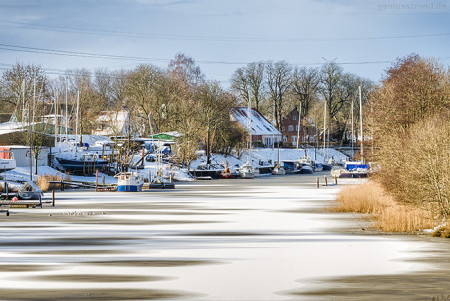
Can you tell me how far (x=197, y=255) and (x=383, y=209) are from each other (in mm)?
12045

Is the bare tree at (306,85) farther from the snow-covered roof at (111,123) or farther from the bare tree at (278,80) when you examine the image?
the snow-covered roof at (111,123)

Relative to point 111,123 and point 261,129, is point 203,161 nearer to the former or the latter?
point 111,123

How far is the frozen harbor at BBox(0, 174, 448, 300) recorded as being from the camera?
13.4m

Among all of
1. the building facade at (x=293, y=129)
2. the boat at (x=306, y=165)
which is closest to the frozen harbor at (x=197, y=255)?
the boat at (x=306, y=165)

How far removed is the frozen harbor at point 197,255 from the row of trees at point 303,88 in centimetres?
8139

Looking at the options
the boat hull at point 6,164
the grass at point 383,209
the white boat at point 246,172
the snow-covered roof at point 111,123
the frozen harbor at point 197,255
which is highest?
the snow-covered roof at point 111,123

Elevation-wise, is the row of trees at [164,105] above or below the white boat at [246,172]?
above

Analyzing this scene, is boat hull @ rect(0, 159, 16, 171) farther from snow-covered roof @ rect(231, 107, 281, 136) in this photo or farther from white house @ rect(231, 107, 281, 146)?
white house @ rect(231, 107, 281, 146)

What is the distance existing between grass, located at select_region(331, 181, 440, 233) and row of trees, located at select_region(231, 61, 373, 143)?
75993 millimetres

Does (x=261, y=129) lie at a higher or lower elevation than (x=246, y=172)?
higher

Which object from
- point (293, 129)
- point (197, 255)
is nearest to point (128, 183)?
point (197, 255)

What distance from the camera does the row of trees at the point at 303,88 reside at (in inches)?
4331

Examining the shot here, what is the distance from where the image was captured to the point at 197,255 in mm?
17719

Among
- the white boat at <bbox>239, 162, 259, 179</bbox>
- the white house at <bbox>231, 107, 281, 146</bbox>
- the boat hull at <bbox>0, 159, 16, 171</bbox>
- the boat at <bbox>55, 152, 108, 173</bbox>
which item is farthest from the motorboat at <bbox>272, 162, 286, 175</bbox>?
the boat hull at <bbox>0, 159, 16, 171</bbox>
